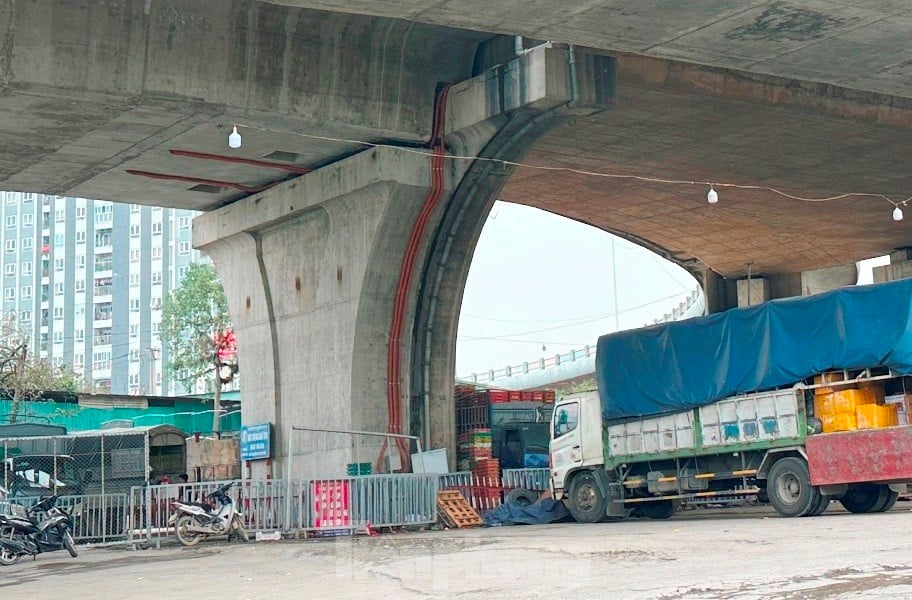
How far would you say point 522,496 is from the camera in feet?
89.4

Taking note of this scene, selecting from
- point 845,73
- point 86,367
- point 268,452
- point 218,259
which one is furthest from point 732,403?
point 86,367

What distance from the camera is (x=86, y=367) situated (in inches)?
4943

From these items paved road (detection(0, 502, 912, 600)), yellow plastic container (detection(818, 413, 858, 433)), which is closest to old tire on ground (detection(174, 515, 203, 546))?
paved road (detection(0, 502, 912, 600))

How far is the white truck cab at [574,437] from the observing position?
2505 centimetres

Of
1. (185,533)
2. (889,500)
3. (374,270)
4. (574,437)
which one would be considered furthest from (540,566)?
(374,270)

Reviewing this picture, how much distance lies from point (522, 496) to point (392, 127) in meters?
8.69

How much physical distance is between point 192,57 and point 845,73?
11.8 meters

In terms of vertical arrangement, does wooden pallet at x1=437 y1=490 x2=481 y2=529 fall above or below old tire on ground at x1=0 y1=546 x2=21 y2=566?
above

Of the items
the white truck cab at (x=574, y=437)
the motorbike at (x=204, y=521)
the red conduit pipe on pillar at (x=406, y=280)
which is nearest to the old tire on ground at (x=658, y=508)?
the white truck cab at (x=574, y=437)

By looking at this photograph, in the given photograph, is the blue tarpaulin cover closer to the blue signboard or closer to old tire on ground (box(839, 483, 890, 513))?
old tire on ground (box(839, 483, 890, 513))

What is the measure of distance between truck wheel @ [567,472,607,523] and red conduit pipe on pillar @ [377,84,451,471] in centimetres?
397

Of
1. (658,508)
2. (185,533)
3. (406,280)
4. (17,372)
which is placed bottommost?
(185,533)

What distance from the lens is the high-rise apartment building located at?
124438 millimetres

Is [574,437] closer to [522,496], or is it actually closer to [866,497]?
[522,496]
